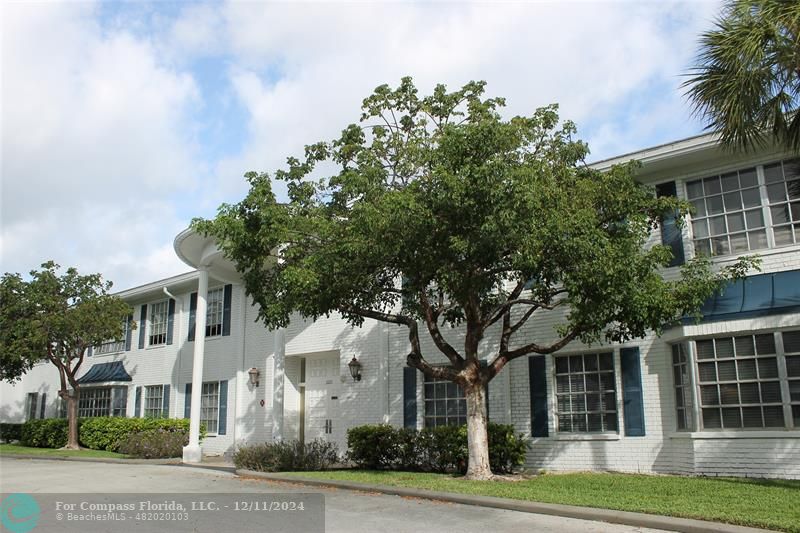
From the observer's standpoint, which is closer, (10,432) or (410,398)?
(410,398)

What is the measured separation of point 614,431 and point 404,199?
6638 millimetres

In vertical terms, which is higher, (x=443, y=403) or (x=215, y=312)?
(x=215, y=312)

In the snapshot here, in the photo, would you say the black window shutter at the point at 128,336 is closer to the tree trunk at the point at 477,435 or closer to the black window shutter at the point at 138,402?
the black window shutter at the point at 138,402

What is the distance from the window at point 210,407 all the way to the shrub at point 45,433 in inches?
248

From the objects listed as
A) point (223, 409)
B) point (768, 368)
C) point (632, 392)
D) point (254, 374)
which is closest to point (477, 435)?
point (632, 392)

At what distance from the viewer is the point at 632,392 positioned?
44.8 ft

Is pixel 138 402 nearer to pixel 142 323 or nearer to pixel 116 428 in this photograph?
pixel 116 428

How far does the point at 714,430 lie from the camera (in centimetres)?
1259

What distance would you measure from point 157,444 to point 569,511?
14487 mm

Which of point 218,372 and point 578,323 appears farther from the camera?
point 218,372

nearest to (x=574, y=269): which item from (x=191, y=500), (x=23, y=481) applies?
(x=191, y=500)

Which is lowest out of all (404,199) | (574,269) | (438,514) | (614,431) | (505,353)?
(438,514)

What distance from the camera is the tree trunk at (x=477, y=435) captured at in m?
12.4

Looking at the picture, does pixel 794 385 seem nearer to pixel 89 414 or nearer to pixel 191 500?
pixel 191 500
